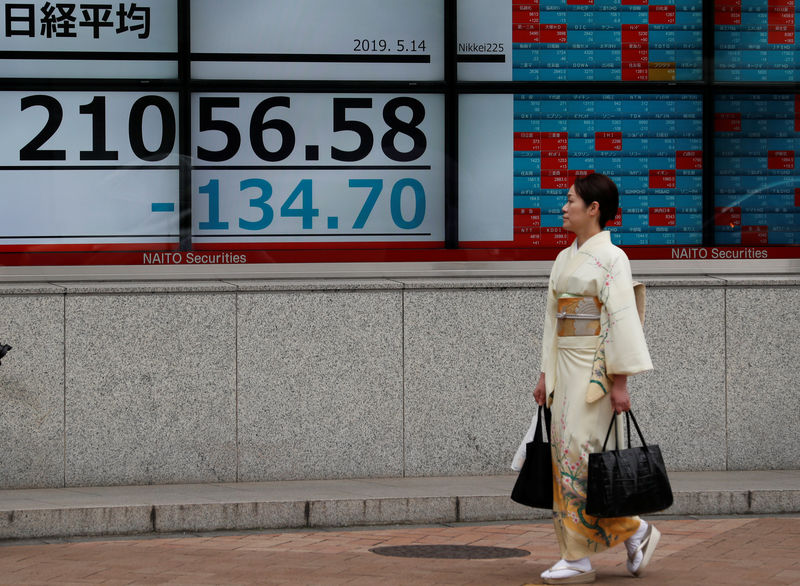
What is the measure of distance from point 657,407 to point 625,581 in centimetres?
324

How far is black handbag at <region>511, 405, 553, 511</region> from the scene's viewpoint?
629 cm

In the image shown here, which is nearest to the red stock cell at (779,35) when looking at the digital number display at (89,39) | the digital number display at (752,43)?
the digital number display at (752,43)

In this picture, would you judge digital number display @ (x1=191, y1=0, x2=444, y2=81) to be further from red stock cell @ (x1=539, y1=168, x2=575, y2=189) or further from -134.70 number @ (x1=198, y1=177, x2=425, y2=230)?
red stock cell @ (x1=539, y1=168, x2=575, y2=189)

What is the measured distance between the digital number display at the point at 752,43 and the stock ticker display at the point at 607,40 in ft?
0.59

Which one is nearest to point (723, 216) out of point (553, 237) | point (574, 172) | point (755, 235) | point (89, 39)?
point (755, 235)

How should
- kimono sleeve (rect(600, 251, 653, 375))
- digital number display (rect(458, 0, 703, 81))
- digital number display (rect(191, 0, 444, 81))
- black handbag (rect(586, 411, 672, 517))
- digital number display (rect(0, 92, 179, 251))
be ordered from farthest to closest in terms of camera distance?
1. digital number display (rect(458, 0, 703, 81))
2. digital number display (rect(191, 0, 444, 81))
3. digital number display (rect(0, 92, 179, 251))
4. kimono sleeve (rect(600, 251, 653, 375))
5. black handbag (rect(586, 411, 672, 517))

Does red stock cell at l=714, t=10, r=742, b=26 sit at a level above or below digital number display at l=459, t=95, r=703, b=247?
above

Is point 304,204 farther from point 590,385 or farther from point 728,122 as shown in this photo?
point 590,385

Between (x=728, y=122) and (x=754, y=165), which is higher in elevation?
(x=728, y=122)

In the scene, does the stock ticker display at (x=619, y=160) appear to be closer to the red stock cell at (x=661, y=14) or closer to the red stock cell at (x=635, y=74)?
the red stock cell at (x=635, y=74)

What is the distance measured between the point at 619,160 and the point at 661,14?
109 cm

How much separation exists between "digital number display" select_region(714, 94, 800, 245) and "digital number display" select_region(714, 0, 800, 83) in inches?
6.7

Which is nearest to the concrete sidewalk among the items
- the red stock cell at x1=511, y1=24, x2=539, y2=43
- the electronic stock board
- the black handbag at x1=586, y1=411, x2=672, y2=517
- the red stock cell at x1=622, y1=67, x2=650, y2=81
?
the electronic stock board

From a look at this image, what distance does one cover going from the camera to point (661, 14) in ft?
32.6
